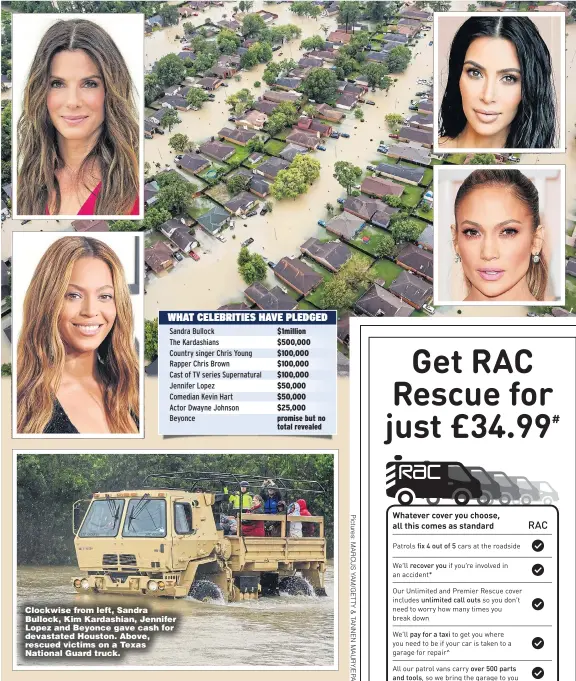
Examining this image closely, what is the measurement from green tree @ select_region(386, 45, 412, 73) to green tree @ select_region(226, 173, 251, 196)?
169 inches

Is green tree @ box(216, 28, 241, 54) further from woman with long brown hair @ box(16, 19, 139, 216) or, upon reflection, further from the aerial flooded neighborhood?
woman with long brown hair @ box(16, 19, 139, 216)

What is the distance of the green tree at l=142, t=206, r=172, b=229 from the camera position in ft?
51.1

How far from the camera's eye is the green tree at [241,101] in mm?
17172

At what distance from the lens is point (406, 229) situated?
15812 millimetres

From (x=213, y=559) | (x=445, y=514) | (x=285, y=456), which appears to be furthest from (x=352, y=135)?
(x=213, y=559)

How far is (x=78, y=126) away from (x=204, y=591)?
393 inches

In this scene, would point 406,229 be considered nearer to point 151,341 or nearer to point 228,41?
point 151,341

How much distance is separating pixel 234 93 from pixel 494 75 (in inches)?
232

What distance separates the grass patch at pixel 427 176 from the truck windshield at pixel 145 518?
28.2 feet

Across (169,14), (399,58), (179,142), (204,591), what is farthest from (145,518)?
(399,58)

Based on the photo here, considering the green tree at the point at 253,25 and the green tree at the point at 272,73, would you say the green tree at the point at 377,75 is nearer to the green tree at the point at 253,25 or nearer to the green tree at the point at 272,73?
the green tree at the point at 272,73

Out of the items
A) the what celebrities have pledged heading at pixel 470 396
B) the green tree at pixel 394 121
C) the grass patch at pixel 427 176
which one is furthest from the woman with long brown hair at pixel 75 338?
the green tree at pixel 394 121

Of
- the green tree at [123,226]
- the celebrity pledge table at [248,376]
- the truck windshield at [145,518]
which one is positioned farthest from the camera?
the green tree at [123,226]

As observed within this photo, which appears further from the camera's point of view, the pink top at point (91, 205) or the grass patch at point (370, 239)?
the grass patch at point (370, 239)
